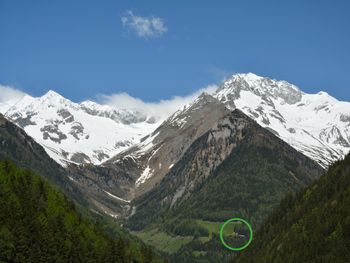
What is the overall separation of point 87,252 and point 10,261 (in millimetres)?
30375

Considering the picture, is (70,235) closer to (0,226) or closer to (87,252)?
→ (87,252)

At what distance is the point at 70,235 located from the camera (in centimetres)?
19162

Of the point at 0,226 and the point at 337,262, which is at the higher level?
the point at 337,262

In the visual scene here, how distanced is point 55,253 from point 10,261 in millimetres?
14838

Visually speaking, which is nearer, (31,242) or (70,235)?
(31,242)

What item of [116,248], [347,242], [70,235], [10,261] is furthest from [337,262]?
[10,261]

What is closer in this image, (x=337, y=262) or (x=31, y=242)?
(x=31, y=242)

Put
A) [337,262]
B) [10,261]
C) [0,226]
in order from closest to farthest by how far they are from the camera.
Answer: [10,261], [0,226], [337,262]

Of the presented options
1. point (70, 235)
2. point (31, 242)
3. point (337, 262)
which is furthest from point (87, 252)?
point (337, 262)

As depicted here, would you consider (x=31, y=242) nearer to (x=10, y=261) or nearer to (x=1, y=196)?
(x=10, y=261)

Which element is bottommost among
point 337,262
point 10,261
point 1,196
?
point 10,261

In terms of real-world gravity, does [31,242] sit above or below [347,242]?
below

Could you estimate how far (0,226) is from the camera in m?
175

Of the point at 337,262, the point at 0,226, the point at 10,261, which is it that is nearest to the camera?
Answer: the point at 10,261
